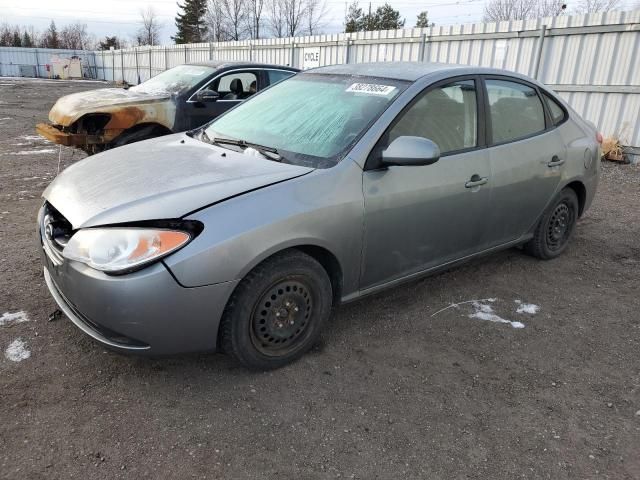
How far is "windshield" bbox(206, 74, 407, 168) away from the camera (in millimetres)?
3148

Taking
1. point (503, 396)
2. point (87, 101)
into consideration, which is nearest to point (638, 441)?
point (503, 396)

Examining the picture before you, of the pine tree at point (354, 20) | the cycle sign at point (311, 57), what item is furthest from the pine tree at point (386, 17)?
the cycle sign at point (311, 57)

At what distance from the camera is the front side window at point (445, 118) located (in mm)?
3330

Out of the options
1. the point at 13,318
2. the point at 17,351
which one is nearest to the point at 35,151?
the point at 13,318

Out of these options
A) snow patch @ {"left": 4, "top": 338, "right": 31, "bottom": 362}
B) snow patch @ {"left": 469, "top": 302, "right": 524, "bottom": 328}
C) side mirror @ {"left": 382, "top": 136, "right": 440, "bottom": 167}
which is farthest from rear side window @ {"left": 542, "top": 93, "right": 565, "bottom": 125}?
snow patch @ {"left": 4, "top": 338, "right": 31, "bottom": 362}

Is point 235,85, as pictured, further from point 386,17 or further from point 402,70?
point 386,17

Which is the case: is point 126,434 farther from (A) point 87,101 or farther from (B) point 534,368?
(A) point 87,101

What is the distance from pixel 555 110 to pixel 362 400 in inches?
128

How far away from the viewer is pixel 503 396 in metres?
2.84

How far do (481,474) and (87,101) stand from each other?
21.9 ft

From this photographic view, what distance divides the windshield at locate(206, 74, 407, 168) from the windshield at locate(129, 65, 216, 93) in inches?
156

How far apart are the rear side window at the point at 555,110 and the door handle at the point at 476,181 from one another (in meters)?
1.30

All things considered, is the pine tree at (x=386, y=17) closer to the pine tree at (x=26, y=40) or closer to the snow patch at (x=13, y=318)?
the pine tree at (x=26, y=40)

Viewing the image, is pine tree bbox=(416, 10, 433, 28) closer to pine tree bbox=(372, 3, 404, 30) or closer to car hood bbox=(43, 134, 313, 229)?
pine tree bbox=(372, 3, 404, 30)
